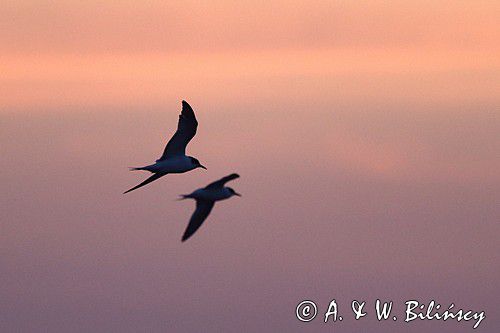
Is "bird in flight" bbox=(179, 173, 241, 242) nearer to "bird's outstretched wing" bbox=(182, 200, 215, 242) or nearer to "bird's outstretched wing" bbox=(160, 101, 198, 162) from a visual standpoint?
"bird's outstretched wing" bbox=(182, 200, 215, 242)

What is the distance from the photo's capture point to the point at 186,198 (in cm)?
5866

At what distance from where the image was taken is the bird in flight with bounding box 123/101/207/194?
221ft

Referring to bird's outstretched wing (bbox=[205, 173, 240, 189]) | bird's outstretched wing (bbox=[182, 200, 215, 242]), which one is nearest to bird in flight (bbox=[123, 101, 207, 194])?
bird's outstretched wing (bbox=[182, 200, 215, 242])

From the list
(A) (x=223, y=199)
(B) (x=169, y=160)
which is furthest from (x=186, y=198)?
(B) (x=169, y=160)

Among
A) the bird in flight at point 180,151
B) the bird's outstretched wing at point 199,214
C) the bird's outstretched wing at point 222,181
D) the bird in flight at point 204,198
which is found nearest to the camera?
the bird's outstretched wing at point 222,181

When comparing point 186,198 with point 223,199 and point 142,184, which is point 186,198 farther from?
point 142,184

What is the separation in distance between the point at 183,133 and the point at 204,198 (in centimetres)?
690

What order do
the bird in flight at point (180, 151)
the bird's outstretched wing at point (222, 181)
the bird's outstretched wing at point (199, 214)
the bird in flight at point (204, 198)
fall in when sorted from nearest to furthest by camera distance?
the bird's outstretched wing at point (222, 181), the bird in flight at point (204, 198), the bird's outstretched wing at point (199, 214), the bird in flight at point (180, 151)

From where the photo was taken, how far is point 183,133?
67625 millimetres

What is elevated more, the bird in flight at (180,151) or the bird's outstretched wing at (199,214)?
the bird in flight at (180,151)

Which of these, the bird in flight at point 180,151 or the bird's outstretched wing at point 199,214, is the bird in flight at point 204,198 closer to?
the bird's outstretched wing at point 199,214

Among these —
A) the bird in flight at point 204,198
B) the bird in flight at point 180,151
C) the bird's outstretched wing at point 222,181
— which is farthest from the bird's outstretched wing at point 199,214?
the bird in flight at point 180,151

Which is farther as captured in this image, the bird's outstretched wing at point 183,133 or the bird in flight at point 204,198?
the bird's outstretched wing at point 183,133

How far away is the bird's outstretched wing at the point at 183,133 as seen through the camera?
6731cm
